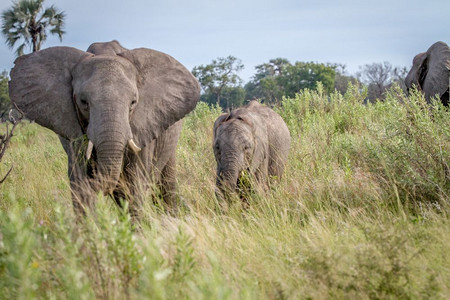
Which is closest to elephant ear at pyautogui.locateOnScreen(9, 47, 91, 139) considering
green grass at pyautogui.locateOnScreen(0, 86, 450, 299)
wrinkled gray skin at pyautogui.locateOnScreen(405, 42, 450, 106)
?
green grass at pyautogui.locateOnScreen(0, 86, 450, 299)

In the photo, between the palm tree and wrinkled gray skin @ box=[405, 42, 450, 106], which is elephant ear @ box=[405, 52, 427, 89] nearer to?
wrinkled gray skin @ box=[405, 42, 450, 106]

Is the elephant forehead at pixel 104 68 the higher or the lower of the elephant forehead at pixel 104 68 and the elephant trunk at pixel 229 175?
the higher

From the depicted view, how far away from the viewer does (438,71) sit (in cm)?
980

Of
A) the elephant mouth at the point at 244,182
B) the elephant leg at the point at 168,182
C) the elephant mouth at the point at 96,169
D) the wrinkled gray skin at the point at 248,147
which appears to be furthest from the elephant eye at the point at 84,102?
the elephant mouth at the point at 244,182

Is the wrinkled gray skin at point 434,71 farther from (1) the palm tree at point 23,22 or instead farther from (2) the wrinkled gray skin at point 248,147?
(1) the palm tree at point 23,22

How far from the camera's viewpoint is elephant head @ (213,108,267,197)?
5.64m

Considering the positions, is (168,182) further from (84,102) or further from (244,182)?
(84,102)

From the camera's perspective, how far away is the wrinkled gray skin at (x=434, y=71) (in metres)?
9.64

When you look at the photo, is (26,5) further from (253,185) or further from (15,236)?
(15,236)

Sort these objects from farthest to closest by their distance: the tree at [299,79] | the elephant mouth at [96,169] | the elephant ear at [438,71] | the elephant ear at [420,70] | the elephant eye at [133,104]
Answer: the tree at [299,79] → the elephant ear at [420,70] → the elephant ear at [438,71] → the elephant eye at [133,104] → the elephant mouth at [96,169]

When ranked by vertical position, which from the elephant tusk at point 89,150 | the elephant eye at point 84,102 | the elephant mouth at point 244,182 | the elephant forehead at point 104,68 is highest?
the elephant forehead at point 104,68

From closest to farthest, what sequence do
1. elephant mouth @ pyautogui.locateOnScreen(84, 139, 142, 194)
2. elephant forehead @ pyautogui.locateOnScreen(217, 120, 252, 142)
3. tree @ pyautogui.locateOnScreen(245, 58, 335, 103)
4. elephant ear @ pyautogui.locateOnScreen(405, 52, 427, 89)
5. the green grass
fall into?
1. the green grass
2. elephant mouth @ pyautogui.locateOnScreen(84, 139, 142, 194)
3. elephant forehead @ pyautogui.locateOnScreen(217, 120, 252, 142)
4. elephant ear @ pyautogui.locateOnScreen(405, 52, 427, 89)
5. tree @ pyautogui.locateOnScreen(245, 58, 335, 103)

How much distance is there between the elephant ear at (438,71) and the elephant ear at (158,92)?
6656 millimetres

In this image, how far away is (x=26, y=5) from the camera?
2333cm
